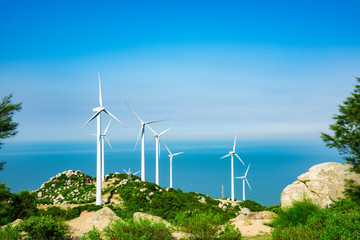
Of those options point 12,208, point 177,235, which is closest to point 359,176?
point 177,235

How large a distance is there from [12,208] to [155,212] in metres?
12.9

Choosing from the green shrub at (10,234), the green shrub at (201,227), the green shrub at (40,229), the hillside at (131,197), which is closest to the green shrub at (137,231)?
the green shrub at (201,227)

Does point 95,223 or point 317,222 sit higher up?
point 317,222

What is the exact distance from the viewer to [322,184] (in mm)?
21547

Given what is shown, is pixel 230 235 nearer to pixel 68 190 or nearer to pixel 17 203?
pixel 17 203

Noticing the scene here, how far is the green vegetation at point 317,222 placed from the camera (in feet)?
39.8

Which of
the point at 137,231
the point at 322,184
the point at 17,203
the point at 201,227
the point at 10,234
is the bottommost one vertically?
the point at 17,203

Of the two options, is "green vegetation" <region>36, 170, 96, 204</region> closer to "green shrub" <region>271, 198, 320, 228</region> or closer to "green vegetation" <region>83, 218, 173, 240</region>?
"green vegetation" <region>83, 218, 173, 240</region>

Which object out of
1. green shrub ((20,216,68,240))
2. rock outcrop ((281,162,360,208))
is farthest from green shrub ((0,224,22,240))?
rock outcrop ((281,162,360,208))

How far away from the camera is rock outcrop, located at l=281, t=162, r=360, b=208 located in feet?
68.9

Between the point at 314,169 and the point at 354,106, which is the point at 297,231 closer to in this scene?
the point at 314,169

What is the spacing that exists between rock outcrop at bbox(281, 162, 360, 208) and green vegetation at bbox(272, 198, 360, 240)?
2.27 m

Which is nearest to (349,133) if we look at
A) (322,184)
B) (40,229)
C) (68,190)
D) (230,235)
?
(322,184)

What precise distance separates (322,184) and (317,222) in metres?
8.03
